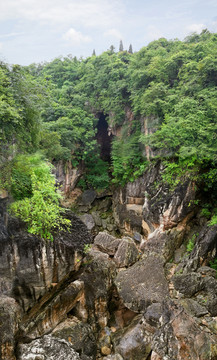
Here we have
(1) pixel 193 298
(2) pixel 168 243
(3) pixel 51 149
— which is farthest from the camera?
(3) pixel 51 149

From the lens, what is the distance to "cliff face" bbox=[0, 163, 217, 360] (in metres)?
6.06

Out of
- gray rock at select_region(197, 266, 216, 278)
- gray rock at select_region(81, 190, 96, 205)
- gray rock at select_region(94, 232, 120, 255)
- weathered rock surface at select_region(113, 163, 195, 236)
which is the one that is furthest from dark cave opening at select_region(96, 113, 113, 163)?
gray rock at select_region(197, 266, 216, 278)

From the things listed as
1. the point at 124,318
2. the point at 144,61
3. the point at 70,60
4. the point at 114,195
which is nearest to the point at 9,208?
the point at 124,318

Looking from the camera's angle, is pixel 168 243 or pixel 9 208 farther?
pixel 168 243

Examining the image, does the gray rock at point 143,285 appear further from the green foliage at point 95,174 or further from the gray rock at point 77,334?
the green foliage at point 95,174

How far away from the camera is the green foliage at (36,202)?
617cm

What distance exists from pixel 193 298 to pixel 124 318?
2968mm

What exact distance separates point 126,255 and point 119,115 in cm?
1240

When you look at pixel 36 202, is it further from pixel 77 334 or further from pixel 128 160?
pixel 128 160

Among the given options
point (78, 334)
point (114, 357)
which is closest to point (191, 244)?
point (114, 357)

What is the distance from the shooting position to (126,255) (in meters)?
13.4

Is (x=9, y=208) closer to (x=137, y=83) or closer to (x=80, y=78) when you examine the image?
(x=137, y=83)

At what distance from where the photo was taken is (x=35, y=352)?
586 centimetres

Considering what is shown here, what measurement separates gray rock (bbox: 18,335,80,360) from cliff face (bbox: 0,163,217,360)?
0.02m
